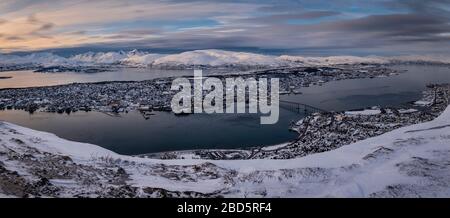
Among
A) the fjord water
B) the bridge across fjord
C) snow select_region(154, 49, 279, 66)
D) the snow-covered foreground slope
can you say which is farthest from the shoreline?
snow select_region(154, 49, 279, 66)

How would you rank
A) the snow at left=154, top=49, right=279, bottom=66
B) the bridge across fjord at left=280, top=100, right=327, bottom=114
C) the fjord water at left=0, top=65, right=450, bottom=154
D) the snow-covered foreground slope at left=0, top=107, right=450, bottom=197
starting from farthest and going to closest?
the snow at left=154, top=49, right=279, bottom=66 → the bridge across fjord at left=280, top=100, right=327, bottom=114 → the fjord water at left=0, top=65, right=450, bottom=154 → the snow-covered foreground slope at left=0, top=107, right=450, bottom=197

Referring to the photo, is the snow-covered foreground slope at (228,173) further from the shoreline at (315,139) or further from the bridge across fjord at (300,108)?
the bridge across fjord at (300,108)

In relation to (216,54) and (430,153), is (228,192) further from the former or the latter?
(216,54)

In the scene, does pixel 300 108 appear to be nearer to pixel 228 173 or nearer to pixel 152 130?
pixel 152 130

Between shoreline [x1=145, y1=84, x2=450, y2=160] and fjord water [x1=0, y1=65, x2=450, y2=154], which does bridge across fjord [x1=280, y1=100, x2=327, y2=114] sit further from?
shoreline [x1=145, y1=84, x2=450, y2=160]

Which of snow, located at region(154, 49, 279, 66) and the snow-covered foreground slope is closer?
the snow-covered foreground slope

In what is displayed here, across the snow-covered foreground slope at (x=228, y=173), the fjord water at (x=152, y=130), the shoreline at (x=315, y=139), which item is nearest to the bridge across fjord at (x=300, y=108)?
the fjord water at (x=152, y=130)

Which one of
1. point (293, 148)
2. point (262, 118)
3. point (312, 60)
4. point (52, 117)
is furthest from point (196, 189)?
point (312, 60)

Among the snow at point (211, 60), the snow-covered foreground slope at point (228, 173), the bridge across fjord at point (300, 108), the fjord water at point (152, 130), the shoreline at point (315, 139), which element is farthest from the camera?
the snow at point (211, 60)
